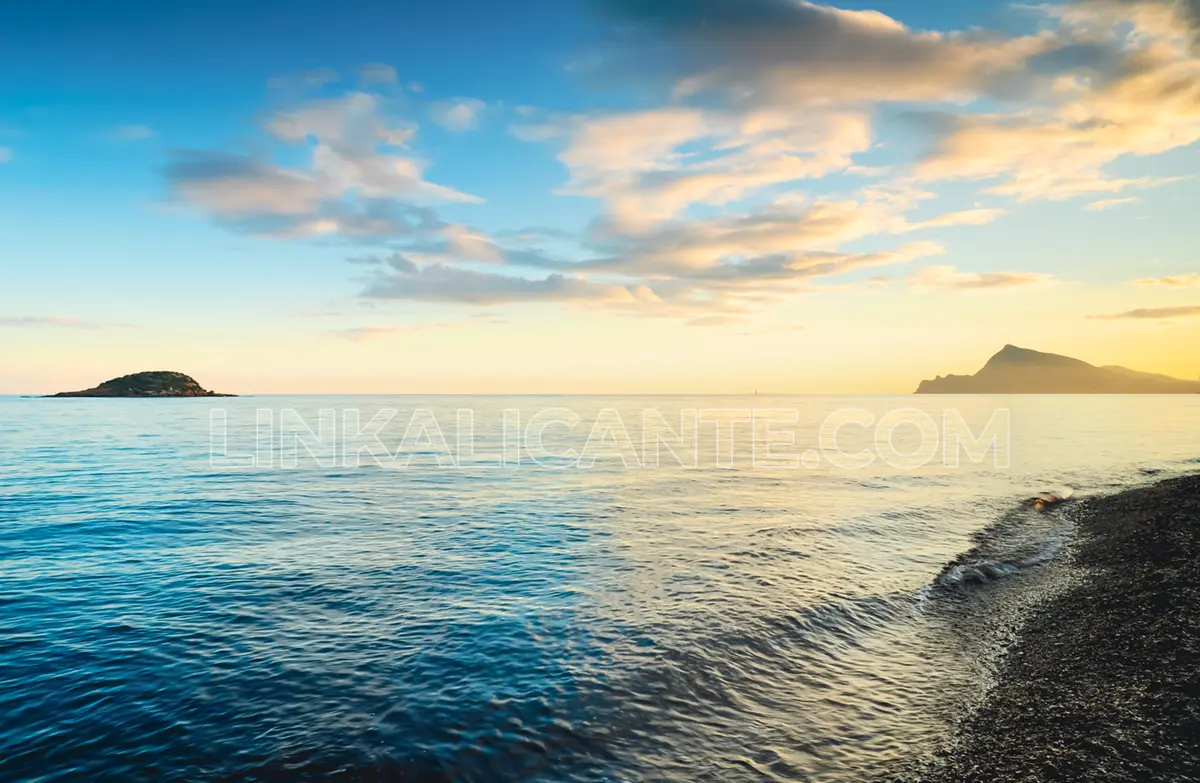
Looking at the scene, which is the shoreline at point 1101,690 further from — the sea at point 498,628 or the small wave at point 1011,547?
the small wave at point 1011,547

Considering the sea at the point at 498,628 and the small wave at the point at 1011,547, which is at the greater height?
the sea at the point at 498,628

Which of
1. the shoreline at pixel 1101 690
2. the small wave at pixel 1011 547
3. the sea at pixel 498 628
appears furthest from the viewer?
the small wave at pixel 1011 547

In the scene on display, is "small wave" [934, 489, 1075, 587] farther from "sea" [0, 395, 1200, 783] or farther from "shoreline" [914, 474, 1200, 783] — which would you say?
"shoreline" [914, 474, 1200, 783]

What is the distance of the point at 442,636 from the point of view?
18109mm

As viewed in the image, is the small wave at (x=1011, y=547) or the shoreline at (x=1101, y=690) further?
the small wave at (x=1011, y=547)

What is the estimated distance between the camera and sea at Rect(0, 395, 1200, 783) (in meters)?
12.3

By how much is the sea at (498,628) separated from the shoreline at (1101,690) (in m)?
0.81

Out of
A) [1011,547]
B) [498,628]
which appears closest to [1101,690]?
[498,628]

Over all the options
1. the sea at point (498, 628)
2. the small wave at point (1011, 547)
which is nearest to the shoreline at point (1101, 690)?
the sea at point (498, 628)

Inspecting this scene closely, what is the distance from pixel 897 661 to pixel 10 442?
346 ft

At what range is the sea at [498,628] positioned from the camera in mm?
12312

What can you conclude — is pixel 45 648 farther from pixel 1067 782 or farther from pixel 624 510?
pixel 624 510

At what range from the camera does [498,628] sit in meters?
18.9

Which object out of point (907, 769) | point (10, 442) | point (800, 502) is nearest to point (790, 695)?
point (907, 769)
